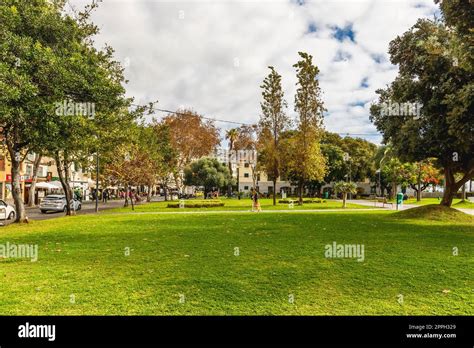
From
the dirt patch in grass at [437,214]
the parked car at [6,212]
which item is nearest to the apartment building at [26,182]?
the parked car at [6,212]

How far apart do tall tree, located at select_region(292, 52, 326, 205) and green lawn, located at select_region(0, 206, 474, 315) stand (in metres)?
26.7

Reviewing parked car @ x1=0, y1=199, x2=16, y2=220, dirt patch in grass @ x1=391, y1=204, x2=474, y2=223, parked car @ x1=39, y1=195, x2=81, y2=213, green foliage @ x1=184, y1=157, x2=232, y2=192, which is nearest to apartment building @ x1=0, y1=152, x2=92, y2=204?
parked car @ x1=39, y1=195, x2=81, y2=213

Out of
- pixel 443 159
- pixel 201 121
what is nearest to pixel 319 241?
pixel 443 159

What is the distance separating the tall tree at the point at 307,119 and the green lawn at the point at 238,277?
26.7 meters

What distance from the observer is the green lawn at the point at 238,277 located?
5449 millimetres

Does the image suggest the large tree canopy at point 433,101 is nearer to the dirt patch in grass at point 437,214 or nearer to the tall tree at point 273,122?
the dirt patch in grass at point 437,214

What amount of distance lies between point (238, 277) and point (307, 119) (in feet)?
112

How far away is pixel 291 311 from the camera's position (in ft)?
17.2

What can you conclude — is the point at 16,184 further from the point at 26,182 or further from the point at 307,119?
the point at 26,182

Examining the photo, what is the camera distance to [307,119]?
1549 inches

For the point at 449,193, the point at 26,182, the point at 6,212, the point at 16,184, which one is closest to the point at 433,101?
the point at 449,193

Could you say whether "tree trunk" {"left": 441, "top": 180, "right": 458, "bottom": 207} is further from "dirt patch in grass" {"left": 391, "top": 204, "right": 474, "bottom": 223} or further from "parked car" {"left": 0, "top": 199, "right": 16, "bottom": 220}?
"parked car" {"left": 0, "top": 199, "right": 16, "bottom": 220}

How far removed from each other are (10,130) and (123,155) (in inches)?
793

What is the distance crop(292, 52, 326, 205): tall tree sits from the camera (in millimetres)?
38594
